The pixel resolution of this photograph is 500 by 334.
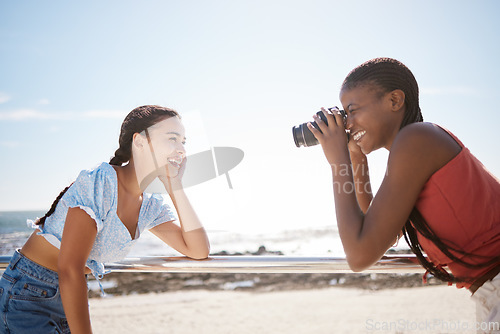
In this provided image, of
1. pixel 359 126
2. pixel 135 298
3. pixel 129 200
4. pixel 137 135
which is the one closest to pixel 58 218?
pixel 129 200

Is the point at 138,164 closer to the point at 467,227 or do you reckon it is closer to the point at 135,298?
the point at 467,227

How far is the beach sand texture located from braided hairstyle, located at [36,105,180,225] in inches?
153

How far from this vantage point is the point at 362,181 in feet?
5.29

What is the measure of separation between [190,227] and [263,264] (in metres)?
0.49

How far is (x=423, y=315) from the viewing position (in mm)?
5766

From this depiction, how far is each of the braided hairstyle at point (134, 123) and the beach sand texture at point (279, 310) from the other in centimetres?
388

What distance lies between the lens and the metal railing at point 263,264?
1.32 metres

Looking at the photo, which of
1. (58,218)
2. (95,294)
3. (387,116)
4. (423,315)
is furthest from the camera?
(95,294)

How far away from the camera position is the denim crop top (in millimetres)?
1414

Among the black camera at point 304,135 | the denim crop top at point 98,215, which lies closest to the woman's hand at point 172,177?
the denim crop top at point 98,215

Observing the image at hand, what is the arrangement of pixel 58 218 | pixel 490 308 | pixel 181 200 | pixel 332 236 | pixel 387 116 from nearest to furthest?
1. pixel 490 308
2. pixel 387 116
3. pixel 58 218
4. pixel 181 200
5. pixel 332 236

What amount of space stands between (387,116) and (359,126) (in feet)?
0.30

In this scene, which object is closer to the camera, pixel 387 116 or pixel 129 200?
pixel 387 116

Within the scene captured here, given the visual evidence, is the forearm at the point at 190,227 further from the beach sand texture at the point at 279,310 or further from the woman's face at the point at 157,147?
the beach sand texture at the point at 279,310
